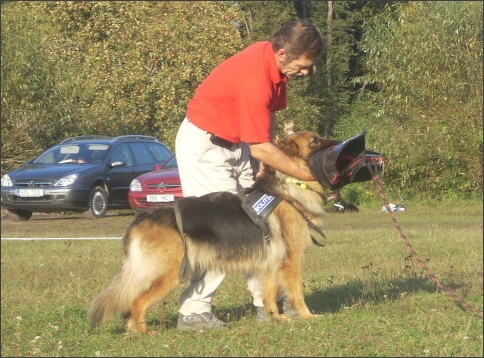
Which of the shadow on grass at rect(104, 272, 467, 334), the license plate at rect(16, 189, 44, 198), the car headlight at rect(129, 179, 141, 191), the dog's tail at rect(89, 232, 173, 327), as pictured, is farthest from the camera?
the car headlight at rect(129, 179, 141, 191)

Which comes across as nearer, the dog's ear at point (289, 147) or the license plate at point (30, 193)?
the dog's ear at point (289, 147)

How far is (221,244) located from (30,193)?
1330 cm

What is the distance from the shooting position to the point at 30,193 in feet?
61.9

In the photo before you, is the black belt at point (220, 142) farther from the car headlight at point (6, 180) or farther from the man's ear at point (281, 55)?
the car headlight at point (6, 180)

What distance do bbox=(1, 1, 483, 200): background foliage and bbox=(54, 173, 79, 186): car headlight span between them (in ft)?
3.09

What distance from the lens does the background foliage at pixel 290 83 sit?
384 inches

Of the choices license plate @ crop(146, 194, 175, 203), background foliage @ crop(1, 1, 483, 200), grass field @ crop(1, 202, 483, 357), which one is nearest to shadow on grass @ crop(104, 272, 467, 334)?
grass field @ crop(1, 202, 483, 357)

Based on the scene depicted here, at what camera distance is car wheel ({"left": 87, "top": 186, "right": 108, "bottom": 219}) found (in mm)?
19391

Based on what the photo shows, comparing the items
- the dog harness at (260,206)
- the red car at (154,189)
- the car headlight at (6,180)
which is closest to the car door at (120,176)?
the red car at (154,189)

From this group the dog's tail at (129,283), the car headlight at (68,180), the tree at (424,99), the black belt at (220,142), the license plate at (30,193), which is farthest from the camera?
the license plate at (30,193)

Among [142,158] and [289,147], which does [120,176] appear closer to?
[142,158]

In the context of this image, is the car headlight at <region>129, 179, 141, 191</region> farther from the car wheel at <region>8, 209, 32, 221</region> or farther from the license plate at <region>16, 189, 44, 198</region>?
the car wheel at <region>8, 209, 32, 221</region>

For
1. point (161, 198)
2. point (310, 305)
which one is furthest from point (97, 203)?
point (310, 305)

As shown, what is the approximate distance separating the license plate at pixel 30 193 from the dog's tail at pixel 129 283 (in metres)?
12.9
